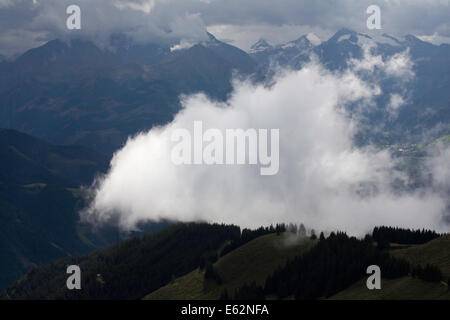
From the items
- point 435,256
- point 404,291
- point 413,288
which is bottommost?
point 404,291

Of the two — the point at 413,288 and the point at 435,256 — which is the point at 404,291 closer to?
the point at 413,288

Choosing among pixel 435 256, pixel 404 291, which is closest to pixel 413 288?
pixel 404 291

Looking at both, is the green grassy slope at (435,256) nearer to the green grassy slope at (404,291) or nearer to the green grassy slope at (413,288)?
the green grassy slope at (413,288)

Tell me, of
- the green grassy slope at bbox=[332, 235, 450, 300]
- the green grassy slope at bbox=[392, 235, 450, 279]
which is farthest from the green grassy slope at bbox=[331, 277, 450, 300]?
the green grassy slope at bbox=[392, 235, 450, 279]

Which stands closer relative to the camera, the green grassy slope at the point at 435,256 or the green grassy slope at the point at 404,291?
the green grassy slope at the point at 404,291

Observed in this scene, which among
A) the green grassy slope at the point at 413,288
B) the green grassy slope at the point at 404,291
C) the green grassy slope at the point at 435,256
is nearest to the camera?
the green grassy slope at the point at 404,291

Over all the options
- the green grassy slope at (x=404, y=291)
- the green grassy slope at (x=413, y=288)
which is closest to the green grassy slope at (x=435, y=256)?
the green grassy slope at (x=413, y=288)

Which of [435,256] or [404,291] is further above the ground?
[435,256]

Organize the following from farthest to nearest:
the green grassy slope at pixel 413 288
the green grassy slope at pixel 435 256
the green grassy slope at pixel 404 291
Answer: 1. the green grassy slope at pixel 435 256
2. the green grassy slope at pixel 413 288
3. the green grassy slope at pixel 404 291

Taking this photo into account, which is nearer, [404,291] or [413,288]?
→ [404,291]

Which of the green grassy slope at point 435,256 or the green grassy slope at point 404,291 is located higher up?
the green grassy slope at point 435,256

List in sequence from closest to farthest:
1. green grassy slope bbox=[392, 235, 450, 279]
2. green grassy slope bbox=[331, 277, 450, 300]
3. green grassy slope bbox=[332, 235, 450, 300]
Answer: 1. green grassy slope bbox=[331, 277, 450, 300]
2. green grassy slope bbox=[332, 235, 450, 300]
3. green grassy slope bbox=[392, 235, 450, 279]

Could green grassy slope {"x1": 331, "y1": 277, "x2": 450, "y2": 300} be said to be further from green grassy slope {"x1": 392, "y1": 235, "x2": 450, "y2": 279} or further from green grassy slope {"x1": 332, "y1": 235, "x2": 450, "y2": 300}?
green grassy slope {"x1": 392, "y1": 235, "x2": 450, "y2": 279}
